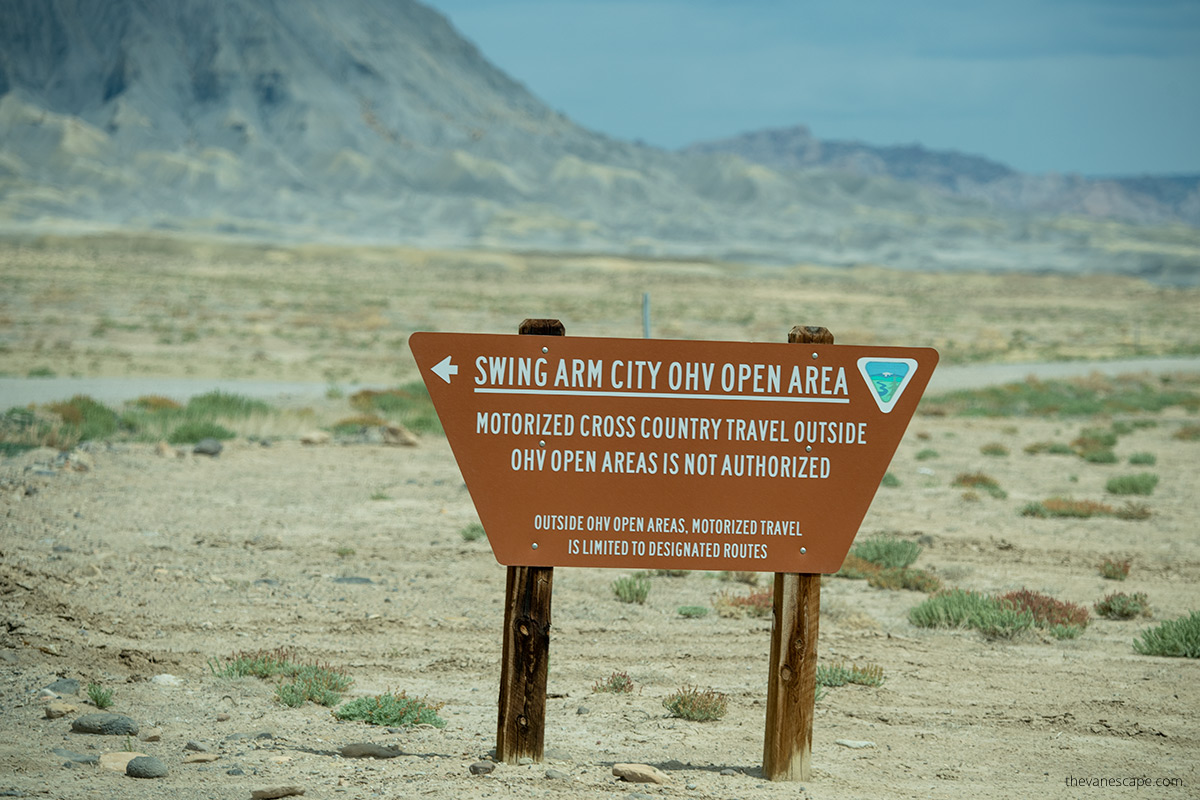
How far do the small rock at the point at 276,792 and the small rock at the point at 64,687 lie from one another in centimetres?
189

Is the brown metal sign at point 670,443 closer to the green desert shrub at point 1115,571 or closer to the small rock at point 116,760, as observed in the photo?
the small rock at point 116,760

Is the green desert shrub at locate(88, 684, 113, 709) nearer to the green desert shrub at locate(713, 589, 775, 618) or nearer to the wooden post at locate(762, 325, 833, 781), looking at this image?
the wooden post at locate(762, 325, 833, 781)

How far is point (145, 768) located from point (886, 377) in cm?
368

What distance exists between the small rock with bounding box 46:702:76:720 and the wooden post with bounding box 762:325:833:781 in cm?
350

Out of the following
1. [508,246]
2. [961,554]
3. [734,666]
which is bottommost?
[734,666]

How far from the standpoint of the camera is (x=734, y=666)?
23.8 feet

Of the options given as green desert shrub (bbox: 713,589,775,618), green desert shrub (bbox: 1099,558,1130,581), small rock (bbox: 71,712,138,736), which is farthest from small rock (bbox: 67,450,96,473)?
green desert shrub (bbox: 1099,558,1130,581)

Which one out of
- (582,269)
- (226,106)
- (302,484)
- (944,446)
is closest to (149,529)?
(302,484)

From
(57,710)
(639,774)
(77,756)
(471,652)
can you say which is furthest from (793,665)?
(57,710)

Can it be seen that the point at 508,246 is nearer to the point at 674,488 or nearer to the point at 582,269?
the point at 582,269

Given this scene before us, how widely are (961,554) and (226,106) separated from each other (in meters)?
201

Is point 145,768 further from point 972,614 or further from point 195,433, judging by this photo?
point 195,433

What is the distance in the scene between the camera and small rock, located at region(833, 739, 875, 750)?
19.2ft

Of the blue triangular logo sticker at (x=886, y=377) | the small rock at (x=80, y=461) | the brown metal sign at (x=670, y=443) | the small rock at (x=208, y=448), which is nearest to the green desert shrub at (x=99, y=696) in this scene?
the brown metal sign at (x=670, y=443)
